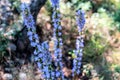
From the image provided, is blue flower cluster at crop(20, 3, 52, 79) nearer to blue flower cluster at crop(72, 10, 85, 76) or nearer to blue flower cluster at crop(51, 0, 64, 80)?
blue flower cluster at crop(51, 0, 64, 80)

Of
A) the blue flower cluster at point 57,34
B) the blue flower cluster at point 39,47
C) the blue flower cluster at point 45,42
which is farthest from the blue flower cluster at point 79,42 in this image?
the blue flower cluster at point 39,47

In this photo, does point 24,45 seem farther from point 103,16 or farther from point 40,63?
point 103,16

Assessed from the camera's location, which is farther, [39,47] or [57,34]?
[57,34]

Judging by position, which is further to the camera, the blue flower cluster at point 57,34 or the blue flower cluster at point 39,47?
the blue flower cluster at point 57,34

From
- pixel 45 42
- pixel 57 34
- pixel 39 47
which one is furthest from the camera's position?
pixel 57 34

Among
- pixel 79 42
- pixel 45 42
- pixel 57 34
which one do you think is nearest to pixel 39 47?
pixel 45 42

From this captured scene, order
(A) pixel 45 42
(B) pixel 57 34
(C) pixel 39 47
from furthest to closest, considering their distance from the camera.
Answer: (B) pixel 57 34 → (C) pixel 39 47 → (A) pixel 45 42

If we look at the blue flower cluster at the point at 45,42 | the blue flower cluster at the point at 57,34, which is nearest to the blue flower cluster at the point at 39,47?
the blue flower cluster at the point at 45,42

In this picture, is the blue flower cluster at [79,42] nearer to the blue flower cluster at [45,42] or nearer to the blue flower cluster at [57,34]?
the blue flower cluster at [45,42]

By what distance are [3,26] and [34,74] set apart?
1.00m

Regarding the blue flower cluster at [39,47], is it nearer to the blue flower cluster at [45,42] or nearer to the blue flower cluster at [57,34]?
the blue flower cluster at [45,42]

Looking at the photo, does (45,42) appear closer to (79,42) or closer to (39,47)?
(39,47)

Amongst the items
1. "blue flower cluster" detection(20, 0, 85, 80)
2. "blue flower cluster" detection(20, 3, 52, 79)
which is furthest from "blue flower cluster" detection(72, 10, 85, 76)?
"blue flower cluster" detection(20, 3, 52, 79)

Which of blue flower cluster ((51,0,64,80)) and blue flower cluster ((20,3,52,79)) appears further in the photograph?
blue flower cluster ((51,0,64,80))
